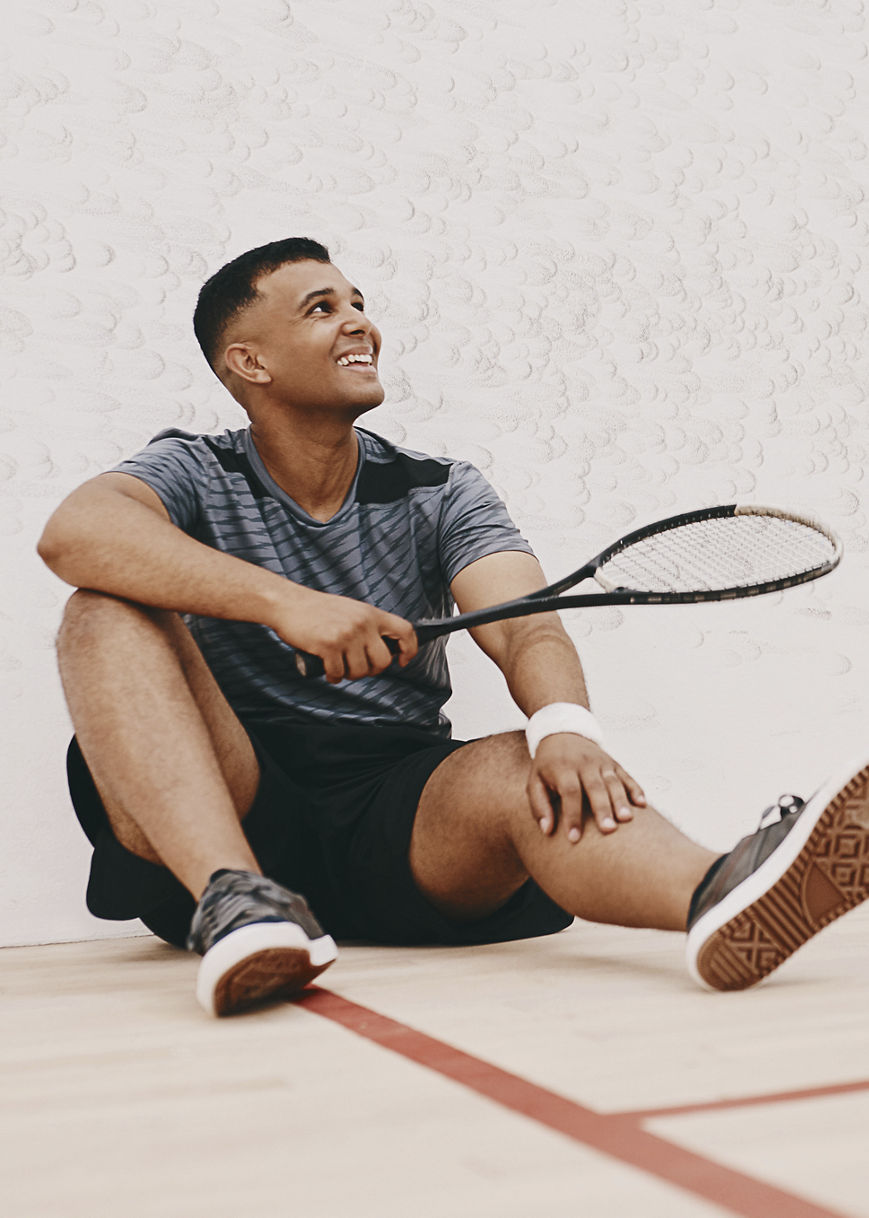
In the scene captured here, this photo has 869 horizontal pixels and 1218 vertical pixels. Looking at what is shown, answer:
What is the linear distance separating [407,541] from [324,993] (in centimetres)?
62

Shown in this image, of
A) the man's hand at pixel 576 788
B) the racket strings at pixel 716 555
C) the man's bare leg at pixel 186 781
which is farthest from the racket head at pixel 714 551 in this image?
the man's bare leg at pixel 186 781

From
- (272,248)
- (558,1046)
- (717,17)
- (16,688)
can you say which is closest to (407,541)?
(272,248)

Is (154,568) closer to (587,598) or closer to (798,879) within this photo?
(587,598)

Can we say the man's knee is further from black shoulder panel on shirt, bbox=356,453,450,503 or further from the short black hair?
the short black hair

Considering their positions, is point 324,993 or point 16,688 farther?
point 16,688

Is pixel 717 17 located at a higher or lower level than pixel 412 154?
higher

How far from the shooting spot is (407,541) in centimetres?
153

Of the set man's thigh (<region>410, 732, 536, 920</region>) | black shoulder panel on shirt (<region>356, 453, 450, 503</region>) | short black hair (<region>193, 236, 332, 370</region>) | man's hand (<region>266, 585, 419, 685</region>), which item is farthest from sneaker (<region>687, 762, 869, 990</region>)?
short black hair (<region>193, 236, 332, 370</region>)

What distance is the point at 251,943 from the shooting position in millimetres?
921

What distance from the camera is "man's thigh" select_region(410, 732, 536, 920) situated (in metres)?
1.20

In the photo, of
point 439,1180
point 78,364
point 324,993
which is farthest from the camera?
point 78,364

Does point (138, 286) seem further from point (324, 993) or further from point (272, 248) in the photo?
point (324, 993)

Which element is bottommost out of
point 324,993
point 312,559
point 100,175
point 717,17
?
point 324,993

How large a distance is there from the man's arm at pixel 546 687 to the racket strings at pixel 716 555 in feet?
0.42
